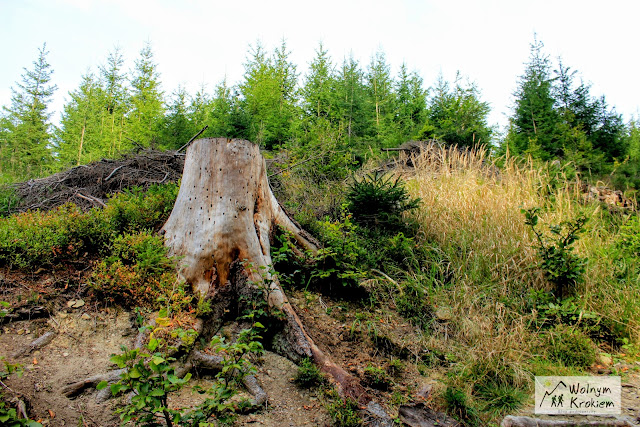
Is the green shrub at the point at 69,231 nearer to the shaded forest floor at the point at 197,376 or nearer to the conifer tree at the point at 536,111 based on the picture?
the shaded forest floor at the point at 197,376

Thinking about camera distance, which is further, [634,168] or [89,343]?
[634,168]

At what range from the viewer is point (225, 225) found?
12.0ft

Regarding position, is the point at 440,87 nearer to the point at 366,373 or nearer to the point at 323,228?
the point at 323,228

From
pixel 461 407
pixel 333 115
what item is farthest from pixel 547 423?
pixel 333 115

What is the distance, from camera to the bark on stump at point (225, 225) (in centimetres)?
342

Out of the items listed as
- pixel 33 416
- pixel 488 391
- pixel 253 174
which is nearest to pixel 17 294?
pixel 33 416

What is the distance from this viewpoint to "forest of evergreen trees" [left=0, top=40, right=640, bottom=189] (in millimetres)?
12586

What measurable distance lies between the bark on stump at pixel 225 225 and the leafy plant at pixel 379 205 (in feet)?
5.82

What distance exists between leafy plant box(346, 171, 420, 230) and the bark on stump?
69.8 inches

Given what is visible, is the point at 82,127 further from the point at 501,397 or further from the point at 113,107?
→ the point at 501,397

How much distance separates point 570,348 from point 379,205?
2.93 meters

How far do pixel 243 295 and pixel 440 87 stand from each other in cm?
2067

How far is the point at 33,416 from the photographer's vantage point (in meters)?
2.12

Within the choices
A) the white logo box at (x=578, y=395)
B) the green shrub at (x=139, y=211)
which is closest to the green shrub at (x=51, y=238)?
the green shrub at (x=139, y=211)
